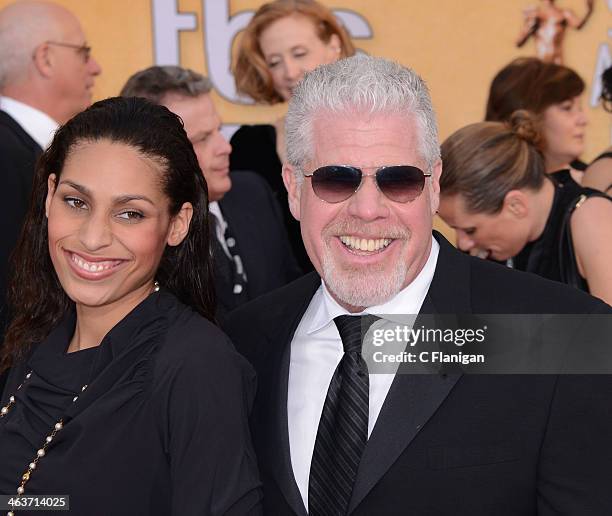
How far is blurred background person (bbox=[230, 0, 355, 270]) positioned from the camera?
5465 millimetres

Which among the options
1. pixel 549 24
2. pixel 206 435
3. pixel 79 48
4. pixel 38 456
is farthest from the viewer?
pixel 549 24

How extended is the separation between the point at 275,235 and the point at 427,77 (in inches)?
108

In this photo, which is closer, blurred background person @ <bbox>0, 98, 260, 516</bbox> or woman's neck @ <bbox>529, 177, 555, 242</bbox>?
blurred background person @ <bbox>0, 98, 260, 516</bbox>

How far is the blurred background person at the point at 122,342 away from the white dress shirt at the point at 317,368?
0.15 metres

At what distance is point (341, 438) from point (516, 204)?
2175mm

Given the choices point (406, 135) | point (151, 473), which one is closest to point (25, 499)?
point (151, 473)

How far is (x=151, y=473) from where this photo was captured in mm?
2309

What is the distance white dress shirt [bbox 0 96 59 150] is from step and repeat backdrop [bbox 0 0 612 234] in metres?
2.01

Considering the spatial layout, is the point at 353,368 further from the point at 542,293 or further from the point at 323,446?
the point at 542,293

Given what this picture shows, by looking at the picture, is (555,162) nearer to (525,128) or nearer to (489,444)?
(525,128)

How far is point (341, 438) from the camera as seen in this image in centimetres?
246

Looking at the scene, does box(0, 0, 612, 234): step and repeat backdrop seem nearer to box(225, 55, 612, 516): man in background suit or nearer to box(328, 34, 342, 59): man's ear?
box(328, 34, 342, 59): man's ear

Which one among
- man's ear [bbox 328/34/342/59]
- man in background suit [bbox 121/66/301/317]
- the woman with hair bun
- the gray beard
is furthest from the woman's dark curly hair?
man's ear [bbox 328/34/342/59]

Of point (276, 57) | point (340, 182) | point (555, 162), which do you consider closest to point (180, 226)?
point (340, 182)
